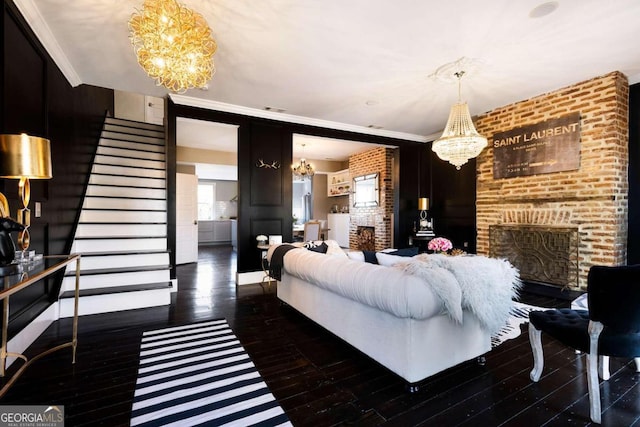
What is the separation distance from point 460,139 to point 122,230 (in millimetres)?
4696

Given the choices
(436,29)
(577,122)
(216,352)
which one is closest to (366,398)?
(216,352)

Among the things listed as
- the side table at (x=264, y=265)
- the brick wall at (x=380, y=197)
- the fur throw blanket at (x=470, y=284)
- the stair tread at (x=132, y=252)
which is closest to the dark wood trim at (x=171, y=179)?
the stair tread at (x=132, y=252)

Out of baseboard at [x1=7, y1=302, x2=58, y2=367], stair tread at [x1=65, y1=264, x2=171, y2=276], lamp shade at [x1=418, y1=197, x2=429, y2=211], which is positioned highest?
lamp shade at [x1=418, y1=197, x2=429, y2=211]

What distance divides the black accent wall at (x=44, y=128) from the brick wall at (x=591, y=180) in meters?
6.03

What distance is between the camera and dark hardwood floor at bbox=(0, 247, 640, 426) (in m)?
1.68

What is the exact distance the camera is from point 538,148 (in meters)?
4.38

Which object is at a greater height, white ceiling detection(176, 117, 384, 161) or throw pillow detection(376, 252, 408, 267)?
white ceiling detection(176, 117, 384, 161)

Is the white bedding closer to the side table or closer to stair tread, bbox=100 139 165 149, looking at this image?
the side table

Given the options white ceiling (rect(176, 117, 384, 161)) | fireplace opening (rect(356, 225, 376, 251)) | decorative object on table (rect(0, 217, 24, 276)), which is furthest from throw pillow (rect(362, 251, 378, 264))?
fireplace opening (rect(356, 225, 376, 251))

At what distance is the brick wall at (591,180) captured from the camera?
3.64m

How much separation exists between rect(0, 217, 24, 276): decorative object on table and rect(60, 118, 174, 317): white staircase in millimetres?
1943

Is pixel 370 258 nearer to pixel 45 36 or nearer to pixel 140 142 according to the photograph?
pixel 45 36

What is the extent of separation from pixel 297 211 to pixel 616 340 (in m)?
11.1

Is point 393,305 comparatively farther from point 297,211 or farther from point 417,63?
point 297,211
